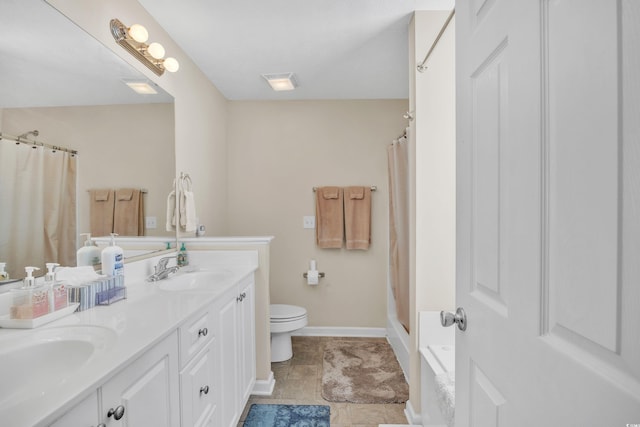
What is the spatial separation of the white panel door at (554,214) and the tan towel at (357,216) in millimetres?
2254

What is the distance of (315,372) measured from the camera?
2.48 metres

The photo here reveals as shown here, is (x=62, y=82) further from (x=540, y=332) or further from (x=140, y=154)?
(x=540, y=332)

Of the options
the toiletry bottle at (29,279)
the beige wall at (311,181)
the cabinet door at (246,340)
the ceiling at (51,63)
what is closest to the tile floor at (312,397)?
the cabinet door at (246,340)

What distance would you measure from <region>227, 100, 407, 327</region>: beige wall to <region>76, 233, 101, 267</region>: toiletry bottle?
5.78 feet

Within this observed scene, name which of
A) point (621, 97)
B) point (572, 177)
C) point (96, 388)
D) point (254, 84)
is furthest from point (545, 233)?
point (254, 84)

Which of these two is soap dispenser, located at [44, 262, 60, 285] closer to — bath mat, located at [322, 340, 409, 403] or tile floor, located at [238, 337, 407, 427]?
tile floor, located at [238, 337, 407, 427]

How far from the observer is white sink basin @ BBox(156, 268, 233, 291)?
1.79 metres

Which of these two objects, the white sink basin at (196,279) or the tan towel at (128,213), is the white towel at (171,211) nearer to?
the tan towel at (128,213)

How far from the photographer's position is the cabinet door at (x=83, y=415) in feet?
2.10

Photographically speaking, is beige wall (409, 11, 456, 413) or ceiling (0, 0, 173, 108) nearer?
ceiling (0, 0, 173, 108)

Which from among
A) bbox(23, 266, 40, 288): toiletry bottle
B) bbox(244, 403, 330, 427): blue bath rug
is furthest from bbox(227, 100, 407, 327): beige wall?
bbox(23, 266, 40, 288): toiletry bottle

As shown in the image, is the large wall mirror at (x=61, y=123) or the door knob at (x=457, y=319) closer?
the door knob at (x=457, y=319)

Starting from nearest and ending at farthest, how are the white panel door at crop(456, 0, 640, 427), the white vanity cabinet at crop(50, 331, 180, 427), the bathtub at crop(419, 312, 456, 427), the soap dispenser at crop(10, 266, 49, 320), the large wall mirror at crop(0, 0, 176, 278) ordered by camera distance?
the white panel door at crop(456, 0, 640, 427) → the white vanity cabinet at crop(50, 331, 180, 427) → the soap dispenser at crop(10, 266, 49, 320) → the large wall mirror at crop(0, 0, 176, 278) → the bathtub at crop(419, 312, 456, 427)

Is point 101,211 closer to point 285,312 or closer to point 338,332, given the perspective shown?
point 285,312
